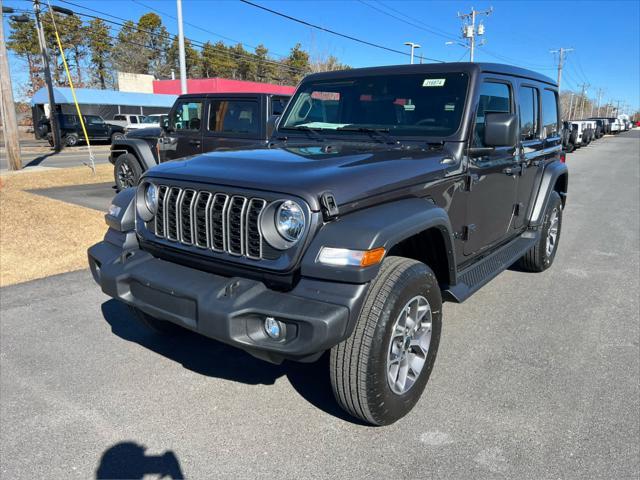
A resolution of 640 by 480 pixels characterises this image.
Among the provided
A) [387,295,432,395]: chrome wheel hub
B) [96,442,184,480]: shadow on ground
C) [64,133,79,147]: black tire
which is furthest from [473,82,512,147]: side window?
[64,133,79,147]: black tire

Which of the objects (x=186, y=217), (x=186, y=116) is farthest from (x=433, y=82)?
(x=186, y=116)

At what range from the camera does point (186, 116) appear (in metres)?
9.17

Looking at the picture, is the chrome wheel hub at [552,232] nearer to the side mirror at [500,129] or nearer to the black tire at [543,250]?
the black tire at [543,250]

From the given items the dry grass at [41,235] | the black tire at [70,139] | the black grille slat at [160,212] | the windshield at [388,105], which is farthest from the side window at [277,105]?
the black tire at [70,139]

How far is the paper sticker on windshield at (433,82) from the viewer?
12.1 ft

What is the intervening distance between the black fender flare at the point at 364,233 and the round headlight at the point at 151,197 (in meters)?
1.21

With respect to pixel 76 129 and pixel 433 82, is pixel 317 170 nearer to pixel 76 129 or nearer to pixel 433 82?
pixel 433 82

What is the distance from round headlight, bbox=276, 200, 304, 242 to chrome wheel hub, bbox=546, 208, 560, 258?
12.9ft

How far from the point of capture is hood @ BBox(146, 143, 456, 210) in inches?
99.4

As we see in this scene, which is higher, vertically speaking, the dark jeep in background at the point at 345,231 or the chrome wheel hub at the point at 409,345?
the dark jeep in background at the point at 345,231

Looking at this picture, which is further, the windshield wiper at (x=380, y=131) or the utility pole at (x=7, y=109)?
the utility pole at (x=7, y=109)

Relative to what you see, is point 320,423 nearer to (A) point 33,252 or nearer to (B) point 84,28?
(A) point 33,252

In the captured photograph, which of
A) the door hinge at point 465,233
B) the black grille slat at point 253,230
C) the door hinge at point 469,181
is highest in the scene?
the door hinge at point 469,181

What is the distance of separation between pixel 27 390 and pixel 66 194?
8.74 meters
